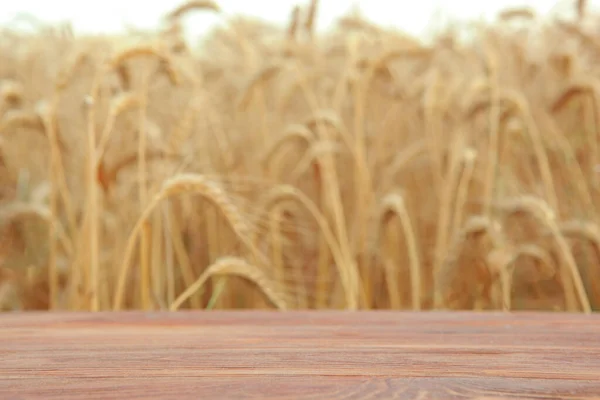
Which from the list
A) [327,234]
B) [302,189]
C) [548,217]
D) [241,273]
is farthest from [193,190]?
[302,189]

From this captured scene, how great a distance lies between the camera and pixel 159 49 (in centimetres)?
126

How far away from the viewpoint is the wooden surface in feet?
1.73

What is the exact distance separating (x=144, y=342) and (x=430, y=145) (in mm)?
1226

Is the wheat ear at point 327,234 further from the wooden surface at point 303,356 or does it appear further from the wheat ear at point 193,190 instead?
the wooden surface at point 303,356

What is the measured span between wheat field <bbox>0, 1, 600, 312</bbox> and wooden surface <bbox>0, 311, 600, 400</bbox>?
213 mm

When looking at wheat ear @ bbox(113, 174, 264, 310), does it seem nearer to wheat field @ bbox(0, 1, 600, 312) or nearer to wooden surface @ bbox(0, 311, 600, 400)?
wheat field @ bbox(0, 1, 600, 312)

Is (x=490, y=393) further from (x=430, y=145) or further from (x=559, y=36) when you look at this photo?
(x=559, y=36)

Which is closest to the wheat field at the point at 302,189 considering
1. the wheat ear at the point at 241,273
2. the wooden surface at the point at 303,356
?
the wheat ear at the point at 241,273

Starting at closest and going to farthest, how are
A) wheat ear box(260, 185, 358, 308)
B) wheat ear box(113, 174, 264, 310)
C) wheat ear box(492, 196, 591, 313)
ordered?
wheat ear box(113, 174, 264, 310), wheat ear box(492, 196, 591, 313), wheat ear box(260, 185, 358, 308)

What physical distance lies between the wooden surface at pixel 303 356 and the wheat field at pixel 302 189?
213 mm

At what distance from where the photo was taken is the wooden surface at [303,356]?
528 mm

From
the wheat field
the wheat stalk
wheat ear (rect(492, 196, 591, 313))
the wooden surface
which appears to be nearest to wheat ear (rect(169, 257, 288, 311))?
the wheat field

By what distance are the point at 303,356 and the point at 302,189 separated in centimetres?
143

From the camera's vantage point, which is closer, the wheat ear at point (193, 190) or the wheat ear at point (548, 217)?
the wheat ear at point (193, 190)
